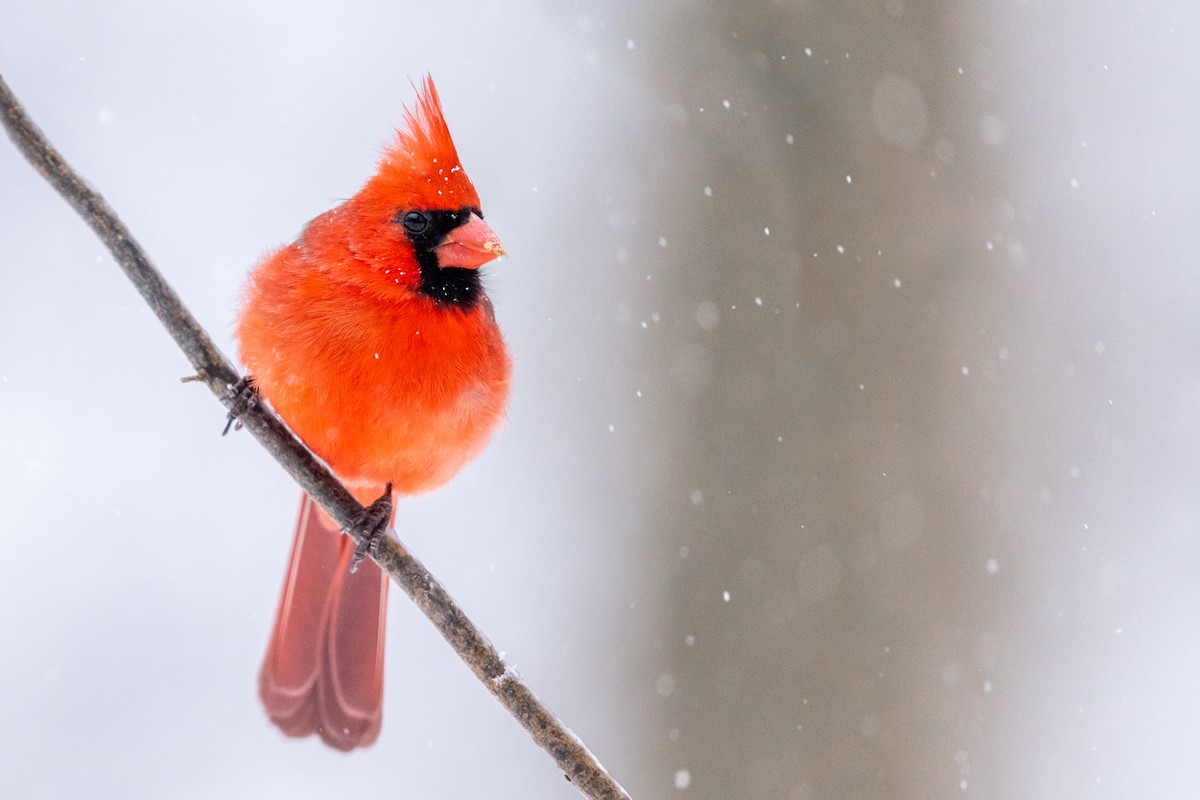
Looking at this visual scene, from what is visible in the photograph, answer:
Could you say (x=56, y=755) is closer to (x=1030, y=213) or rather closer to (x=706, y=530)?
(x=706, y=530)

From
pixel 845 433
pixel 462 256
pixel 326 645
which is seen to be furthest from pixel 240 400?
pixel 845 433

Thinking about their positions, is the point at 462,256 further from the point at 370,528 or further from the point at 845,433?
the point at 845,433

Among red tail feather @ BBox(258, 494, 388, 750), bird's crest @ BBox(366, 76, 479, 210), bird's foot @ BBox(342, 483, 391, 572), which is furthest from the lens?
red tail feather @ BBox(258, 494, 388, 750)

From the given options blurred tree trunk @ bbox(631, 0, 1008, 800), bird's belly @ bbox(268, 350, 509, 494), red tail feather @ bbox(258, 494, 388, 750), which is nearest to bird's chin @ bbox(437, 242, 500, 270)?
bird's belly @ bbox(268, 350, 509, 494)

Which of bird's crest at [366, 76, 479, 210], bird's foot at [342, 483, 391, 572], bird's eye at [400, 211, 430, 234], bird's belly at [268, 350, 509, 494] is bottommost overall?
bird's foot at [342, 483, 391, 572]

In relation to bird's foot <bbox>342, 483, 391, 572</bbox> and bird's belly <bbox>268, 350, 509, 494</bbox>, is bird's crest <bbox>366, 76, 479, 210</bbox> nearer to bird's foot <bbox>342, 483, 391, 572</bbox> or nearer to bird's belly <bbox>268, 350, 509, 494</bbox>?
bird's belly <bbox>268, 350, 509, 494</bbox>
